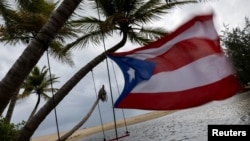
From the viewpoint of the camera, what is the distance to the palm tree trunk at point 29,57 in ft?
23.0

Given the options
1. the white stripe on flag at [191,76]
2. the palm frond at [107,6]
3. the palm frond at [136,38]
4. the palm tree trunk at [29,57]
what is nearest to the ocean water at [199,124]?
the palm frond at [136,38]

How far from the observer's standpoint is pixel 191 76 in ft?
22.1

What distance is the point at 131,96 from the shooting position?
6875 millimetres

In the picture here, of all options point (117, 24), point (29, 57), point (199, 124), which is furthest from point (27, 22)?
point (199, 124)

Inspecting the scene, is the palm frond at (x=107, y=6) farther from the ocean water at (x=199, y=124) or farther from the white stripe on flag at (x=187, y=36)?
the white stripe on flag at (x=187, y=36)

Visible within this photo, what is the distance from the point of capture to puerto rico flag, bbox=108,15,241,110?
21.6 feet

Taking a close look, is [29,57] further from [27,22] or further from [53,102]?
[27,22]

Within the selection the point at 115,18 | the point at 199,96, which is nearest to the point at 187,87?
the point at 199,96

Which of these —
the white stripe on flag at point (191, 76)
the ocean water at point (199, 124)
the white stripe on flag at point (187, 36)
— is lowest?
the ocean water at point (199, 124)

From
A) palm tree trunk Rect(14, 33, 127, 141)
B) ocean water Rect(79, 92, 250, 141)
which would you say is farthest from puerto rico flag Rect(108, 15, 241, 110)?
ocean water Rect(79, 92, 250, 141)

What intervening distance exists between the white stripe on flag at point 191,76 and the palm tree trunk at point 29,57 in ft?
6.23

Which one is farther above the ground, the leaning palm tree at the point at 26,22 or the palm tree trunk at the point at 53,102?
the leaning palm tree at the point at 26,22

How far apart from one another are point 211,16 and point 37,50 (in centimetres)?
322

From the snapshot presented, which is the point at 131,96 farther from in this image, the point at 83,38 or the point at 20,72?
the point at 83,38
